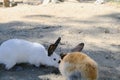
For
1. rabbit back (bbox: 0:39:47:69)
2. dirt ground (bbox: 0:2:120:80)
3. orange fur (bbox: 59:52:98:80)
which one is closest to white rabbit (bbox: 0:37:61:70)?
rabbit back (bbox: 0:39:47:69)

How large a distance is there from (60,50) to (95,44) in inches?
32.0

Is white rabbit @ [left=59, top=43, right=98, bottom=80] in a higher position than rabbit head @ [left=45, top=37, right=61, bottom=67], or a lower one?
higher

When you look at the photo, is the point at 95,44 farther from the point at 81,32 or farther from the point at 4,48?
the point at 4,48

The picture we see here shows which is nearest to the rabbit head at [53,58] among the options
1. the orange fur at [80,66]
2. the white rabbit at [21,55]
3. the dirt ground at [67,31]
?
the white rabbit at [21,55]

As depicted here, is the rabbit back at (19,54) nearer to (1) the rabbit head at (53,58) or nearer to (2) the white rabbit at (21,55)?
(2) the white rabbit at (21,55)

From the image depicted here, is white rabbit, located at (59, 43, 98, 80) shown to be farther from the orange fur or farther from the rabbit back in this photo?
the rabbit back

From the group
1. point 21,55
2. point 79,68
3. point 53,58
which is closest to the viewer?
point 79,68

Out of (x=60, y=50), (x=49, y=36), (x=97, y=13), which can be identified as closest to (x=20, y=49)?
(x=60, y=50)

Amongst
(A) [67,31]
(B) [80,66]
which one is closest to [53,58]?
(B) [80,66]

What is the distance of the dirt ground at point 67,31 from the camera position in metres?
5.37

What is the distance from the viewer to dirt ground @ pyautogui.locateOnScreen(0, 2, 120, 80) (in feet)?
17.6

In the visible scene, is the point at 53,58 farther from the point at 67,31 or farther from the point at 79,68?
the point at 67,31

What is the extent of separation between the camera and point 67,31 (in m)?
7.46

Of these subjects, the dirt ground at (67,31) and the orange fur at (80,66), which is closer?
the orange fur at (80,66)
